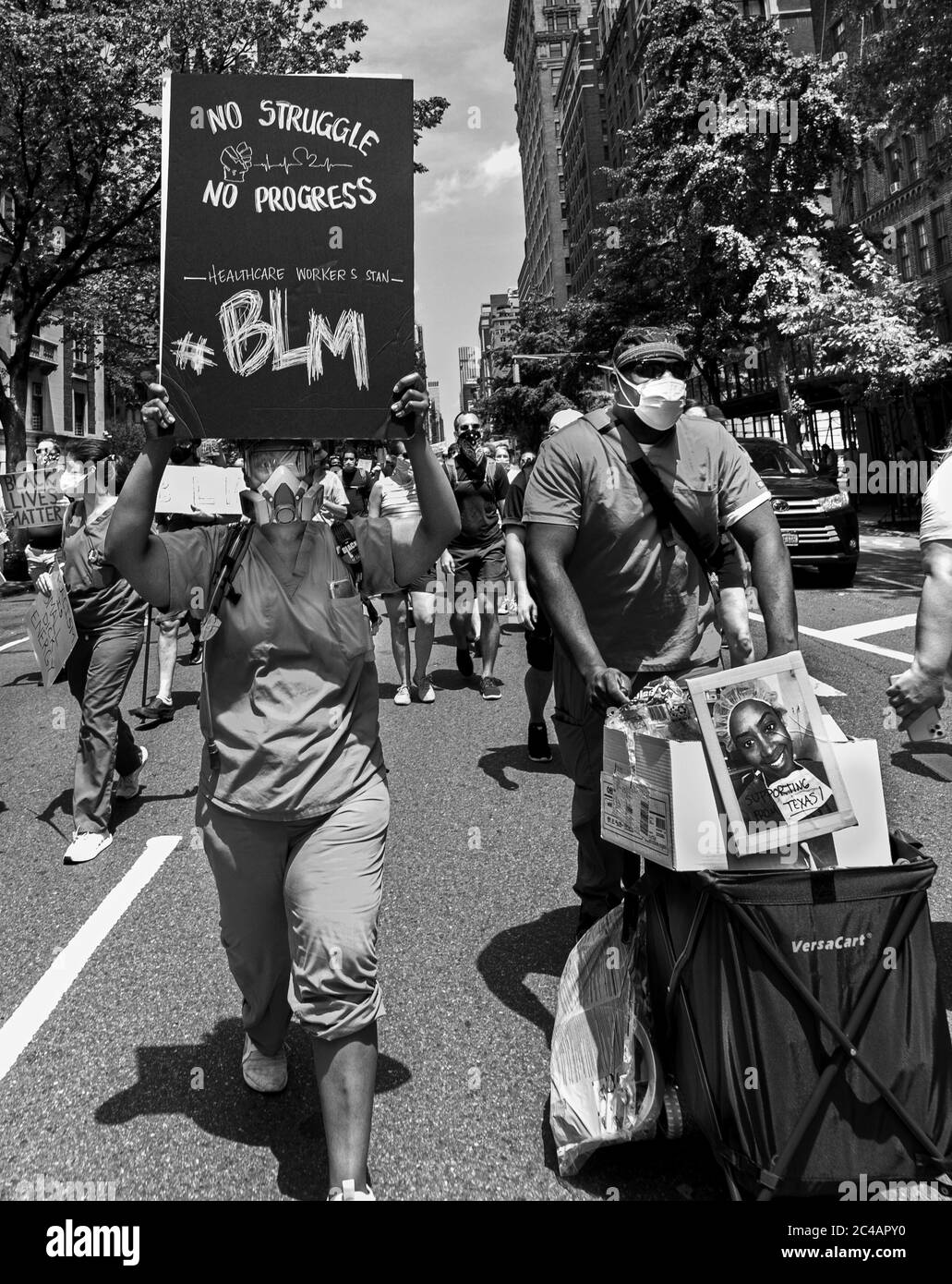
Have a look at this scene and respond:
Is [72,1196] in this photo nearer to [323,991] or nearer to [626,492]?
[323,991]

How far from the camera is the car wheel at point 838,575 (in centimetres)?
1439

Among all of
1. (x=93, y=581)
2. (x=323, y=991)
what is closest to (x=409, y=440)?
(x=323, y=991)

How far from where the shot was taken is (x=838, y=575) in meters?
14.5

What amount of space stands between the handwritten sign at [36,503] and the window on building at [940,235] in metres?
30.3

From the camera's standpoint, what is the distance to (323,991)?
2.53m

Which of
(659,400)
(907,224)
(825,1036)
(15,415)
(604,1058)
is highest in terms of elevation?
(907,224)

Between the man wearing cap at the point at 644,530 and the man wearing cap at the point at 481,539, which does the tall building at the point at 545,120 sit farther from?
the man wearing cap at the point at 644,530

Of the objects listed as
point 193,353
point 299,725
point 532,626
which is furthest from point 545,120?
point 299,725

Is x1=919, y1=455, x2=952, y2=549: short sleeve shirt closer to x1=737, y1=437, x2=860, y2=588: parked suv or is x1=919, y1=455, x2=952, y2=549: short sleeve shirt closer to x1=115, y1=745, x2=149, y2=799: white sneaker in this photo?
x1=115, y1=745, x2=149, y2=799: white sneaker

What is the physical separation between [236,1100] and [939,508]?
2634mm

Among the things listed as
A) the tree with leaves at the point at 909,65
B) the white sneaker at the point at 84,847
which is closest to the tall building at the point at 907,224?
the tree with leaves at the point at 909,65

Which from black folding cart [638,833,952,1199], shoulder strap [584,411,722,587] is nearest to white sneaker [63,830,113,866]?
shoulder strap [584,411,722,587]

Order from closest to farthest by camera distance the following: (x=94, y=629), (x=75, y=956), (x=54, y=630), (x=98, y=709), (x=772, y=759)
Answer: (x=772, y=759) < (x=75, y=956) < (x=54, y=630) < (x=98, y=709) < (x=94, y=629)

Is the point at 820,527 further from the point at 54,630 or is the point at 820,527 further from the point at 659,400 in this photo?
the point at 659,400
